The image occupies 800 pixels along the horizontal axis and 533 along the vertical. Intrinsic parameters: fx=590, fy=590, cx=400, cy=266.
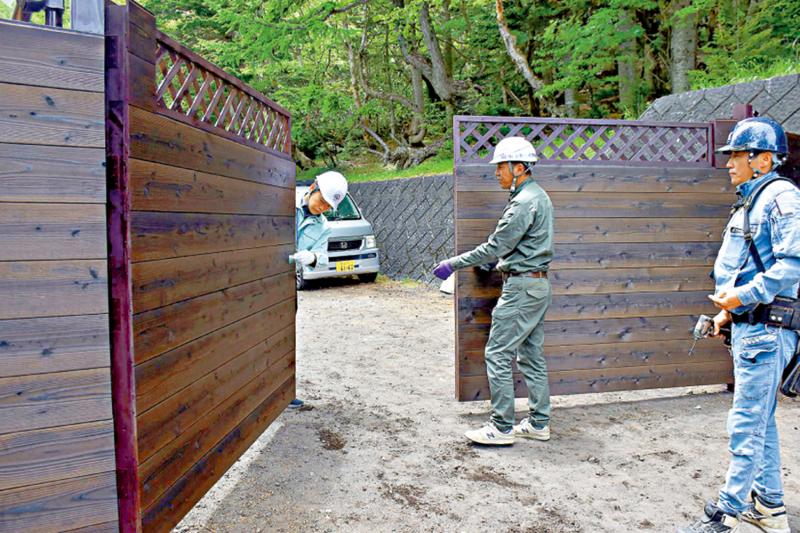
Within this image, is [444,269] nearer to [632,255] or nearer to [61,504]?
[632,255]

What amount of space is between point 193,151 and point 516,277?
233 centimetres

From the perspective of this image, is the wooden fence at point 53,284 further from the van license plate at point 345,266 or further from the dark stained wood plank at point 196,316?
the van license plate at point 345,266

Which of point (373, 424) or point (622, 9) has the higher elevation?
point (622, 9)

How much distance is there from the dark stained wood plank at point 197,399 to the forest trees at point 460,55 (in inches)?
268

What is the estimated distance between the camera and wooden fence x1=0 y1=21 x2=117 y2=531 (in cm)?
211

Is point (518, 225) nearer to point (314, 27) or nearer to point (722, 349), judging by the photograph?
point (722, 349)

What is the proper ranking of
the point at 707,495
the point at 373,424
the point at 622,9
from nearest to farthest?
the point at 707,495 → the point at 373,424 → the point at 622,9

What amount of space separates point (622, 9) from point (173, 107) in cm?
1034

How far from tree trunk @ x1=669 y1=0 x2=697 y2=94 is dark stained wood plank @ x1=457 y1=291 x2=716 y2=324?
20.0 ft

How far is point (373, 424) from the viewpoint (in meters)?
4.68

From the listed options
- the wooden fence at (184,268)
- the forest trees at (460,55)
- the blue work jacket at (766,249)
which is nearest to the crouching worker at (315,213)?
the wooden fence at (184,268)

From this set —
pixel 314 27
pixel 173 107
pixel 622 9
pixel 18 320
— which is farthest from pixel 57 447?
pixel 314 27

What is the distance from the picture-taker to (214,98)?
3.40 meters

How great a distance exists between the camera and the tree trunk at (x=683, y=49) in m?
10.0
